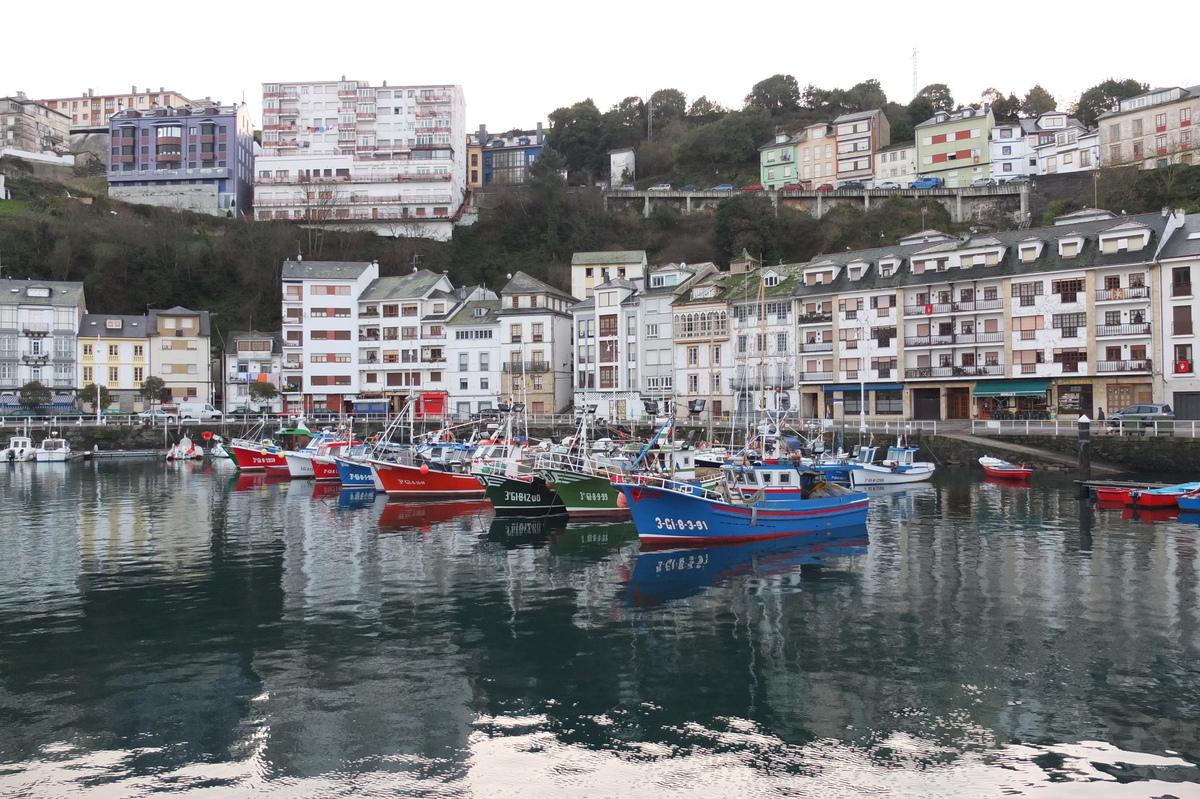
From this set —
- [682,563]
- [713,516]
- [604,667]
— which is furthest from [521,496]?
[604,667]

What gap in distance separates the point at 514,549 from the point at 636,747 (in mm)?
18852

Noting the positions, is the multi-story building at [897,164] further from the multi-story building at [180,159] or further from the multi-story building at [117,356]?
the multi-story building at [117,356]

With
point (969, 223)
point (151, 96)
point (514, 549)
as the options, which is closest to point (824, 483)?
point (514, 549)

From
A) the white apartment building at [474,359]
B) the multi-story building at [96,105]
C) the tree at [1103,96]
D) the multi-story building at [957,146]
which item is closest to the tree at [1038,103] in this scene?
the tree at [1103,96]

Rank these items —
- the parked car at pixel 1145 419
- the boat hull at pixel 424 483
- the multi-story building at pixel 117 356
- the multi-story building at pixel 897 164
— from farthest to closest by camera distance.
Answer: the multi-story building at pixel 897 164 → the multi-story building at pixel 117 356 → the parked car at pixel 1145 419 → the boat hull at pixel 424 483

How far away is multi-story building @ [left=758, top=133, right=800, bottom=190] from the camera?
114000 mm

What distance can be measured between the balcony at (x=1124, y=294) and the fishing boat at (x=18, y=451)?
81.8 m

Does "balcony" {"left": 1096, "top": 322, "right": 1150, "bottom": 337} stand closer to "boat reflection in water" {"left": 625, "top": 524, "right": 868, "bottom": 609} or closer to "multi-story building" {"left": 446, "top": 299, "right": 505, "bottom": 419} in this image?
"boat reflection in water" {"left": 625, "top": 524, "right": 868, "bottom": 609}

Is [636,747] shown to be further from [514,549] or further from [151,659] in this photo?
[514,549]

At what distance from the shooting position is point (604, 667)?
58.4 feet

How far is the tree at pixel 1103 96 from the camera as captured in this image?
362 ft

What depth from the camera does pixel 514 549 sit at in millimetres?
32344

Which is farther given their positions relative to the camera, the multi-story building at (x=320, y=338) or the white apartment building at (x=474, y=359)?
the multi-story building at (x=320, y=338)

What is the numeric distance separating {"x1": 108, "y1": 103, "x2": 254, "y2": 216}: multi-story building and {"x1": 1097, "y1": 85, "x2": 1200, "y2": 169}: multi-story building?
338ft
